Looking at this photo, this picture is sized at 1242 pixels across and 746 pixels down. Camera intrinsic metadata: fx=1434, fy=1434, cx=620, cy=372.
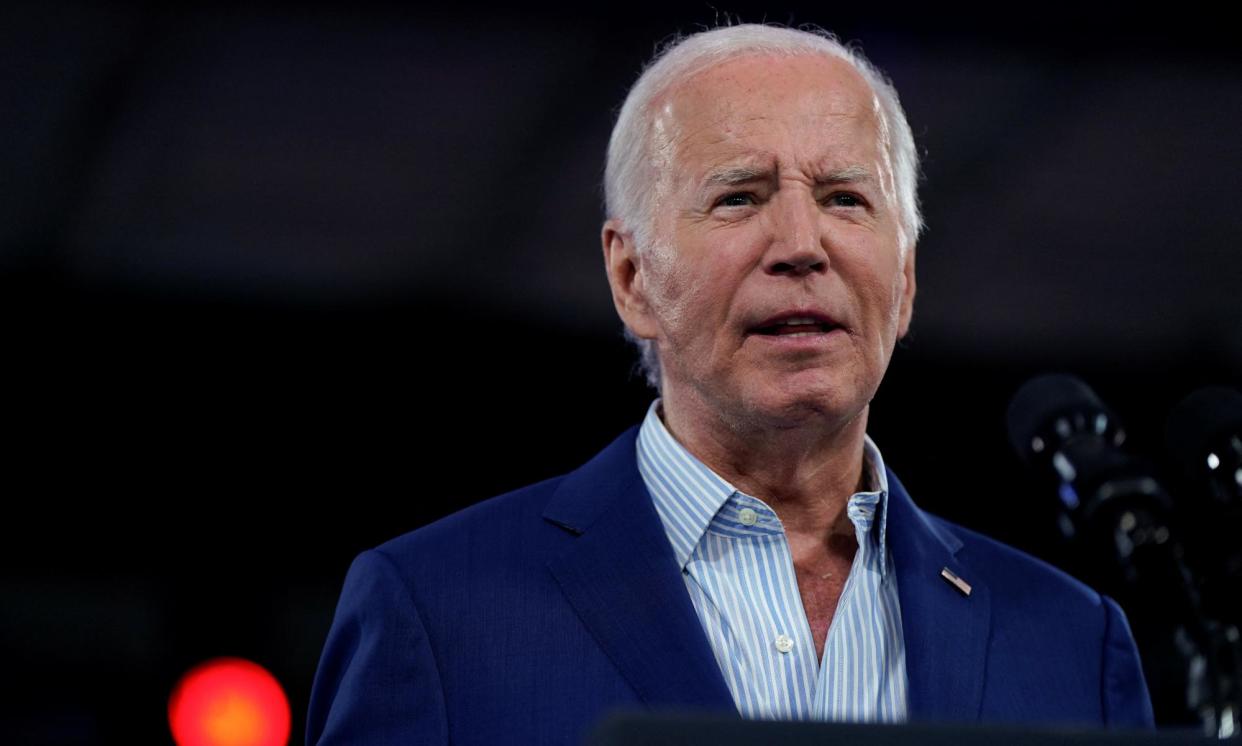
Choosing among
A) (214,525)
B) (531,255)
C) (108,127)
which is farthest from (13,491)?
(531,255)

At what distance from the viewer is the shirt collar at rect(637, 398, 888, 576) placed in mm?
1677

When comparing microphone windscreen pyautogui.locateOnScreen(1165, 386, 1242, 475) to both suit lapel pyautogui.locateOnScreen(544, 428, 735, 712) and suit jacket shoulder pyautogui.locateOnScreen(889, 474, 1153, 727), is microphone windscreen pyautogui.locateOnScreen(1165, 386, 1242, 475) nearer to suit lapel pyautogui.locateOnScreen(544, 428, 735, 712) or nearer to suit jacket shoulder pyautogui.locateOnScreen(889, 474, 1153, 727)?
suit jacket shoulder pyautogui.locateOnScreen(889, 474, 1153, 727)

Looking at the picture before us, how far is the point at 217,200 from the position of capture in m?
3.50

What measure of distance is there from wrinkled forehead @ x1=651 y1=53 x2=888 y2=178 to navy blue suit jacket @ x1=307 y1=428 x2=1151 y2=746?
39cm

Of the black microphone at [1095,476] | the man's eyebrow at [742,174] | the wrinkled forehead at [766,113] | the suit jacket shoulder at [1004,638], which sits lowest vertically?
the suit jacket shoulder at [1004,638]

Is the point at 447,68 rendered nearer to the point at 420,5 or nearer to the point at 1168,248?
the point at 420,5

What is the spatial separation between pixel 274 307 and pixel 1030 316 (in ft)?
6.56

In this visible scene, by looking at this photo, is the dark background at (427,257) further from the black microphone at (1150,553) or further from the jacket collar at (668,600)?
the black microphone at (1150,553)

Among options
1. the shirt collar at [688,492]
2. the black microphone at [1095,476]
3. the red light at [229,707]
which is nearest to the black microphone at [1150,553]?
the black microphone at [1095,476]

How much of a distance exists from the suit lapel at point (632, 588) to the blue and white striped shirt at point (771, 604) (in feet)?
0.15

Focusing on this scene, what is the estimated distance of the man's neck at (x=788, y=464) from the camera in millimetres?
1727

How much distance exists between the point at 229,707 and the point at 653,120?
296 cm

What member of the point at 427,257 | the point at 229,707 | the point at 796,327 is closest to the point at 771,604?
the point at 796,327

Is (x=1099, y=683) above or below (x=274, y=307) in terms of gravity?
below
